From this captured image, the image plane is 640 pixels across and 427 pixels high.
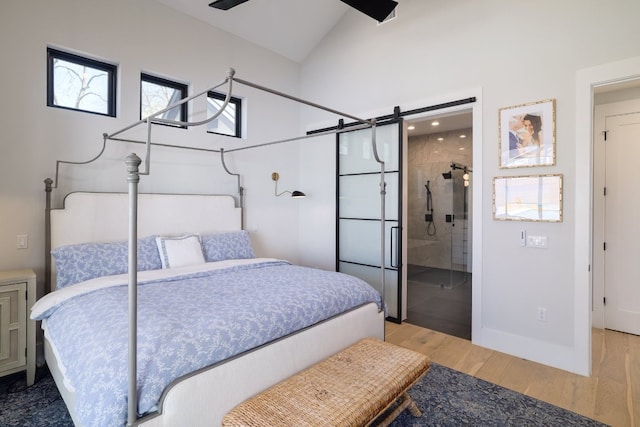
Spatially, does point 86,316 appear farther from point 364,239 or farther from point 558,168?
point 558,168

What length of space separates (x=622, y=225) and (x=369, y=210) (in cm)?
256

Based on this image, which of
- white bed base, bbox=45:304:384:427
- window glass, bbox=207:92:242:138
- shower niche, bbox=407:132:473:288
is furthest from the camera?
shower niche, bbox=407:132:473:288

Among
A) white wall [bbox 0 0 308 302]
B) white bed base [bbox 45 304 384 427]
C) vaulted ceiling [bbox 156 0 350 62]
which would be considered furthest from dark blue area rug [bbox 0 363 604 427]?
vaulted ceiling [bbox 156 0 350 62]

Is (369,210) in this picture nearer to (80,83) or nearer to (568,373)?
(568,373)

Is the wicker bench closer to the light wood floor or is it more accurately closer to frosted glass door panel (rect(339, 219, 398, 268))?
the light wood floor

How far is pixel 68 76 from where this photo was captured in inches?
117

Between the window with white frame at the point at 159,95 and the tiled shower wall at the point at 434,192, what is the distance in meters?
4.38

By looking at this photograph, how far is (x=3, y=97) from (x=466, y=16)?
13.1ft

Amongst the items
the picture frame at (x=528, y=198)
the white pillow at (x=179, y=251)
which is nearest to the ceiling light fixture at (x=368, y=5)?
the picture frame at (x=528, y=198)

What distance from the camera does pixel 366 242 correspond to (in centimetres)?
404

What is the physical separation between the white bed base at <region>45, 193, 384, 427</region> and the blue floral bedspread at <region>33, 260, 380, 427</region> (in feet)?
0.19

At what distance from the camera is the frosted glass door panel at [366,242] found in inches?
148

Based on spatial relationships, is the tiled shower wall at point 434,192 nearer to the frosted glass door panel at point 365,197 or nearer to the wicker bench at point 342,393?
the frosted glass door panel at point 365,197

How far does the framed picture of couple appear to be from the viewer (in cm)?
271
